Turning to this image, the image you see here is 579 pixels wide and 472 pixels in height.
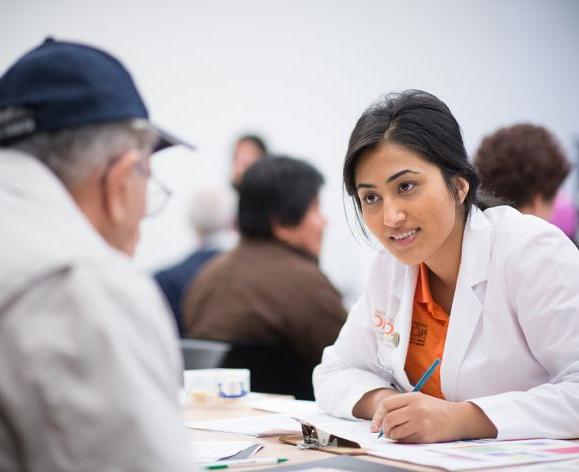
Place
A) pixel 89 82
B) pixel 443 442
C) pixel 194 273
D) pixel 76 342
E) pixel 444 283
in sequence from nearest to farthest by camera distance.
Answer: pixel 76 342, pixel 89 82, pixel 443 442, pixel 444 283, pixel 194 273

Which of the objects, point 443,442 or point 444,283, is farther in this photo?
point 444,283

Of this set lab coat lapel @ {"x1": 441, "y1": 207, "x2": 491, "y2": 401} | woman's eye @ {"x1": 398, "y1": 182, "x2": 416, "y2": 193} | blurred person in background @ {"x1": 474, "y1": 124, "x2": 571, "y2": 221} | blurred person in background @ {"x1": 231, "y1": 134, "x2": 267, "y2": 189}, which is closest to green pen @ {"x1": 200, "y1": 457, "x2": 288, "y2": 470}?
lab coat lapel @ {"x1": 441, "y1": 207, "x2": 491, "y2": 401}

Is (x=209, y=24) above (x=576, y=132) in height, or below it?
above

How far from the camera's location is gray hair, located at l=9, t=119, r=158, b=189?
96cm

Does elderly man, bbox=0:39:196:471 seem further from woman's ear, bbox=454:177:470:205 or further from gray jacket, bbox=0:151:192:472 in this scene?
woman's ear, bbox=454:177:470:205

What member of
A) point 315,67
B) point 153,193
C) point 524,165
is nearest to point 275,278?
point 524,165

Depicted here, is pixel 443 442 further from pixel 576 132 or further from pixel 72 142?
pixel 576 132

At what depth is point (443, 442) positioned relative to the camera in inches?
56.2

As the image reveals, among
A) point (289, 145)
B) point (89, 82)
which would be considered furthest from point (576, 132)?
point (89, 82)

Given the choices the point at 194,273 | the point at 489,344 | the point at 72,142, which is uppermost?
the point at 72,142

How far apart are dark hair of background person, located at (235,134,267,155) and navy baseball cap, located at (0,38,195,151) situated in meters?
4.05

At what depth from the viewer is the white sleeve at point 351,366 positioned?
1802 mm

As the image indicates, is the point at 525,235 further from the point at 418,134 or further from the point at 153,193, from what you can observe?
the point at 153,193

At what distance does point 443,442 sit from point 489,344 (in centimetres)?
29
